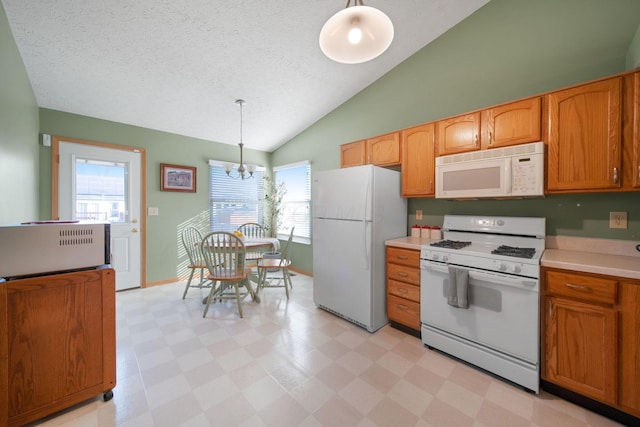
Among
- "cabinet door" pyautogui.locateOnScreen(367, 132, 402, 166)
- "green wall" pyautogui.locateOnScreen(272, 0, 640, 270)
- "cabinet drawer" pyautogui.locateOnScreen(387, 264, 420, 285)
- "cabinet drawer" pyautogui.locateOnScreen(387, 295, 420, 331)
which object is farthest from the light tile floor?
"cabinet door" pyautogui.locateOnScreen(367, 132, 402, 166)

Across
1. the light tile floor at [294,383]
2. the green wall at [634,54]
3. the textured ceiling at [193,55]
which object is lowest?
the light tile floor at [294,383]

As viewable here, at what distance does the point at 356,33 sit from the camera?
1.24 metres

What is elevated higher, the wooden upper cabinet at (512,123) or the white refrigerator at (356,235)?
the wooden upper cabinet at (512,123)

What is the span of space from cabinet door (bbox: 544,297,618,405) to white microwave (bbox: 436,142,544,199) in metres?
0.85

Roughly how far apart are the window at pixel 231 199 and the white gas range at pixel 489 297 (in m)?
3.53

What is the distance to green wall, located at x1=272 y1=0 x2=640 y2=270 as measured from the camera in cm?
192

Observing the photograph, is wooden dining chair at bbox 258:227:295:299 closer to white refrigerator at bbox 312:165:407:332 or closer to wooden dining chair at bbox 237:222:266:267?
white refrigerator at bbox 312:165:407:332

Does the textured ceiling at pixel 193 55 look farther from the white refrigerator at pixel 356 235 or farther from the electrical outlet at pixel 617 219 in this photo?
the electrical outlet at pixel 617 219

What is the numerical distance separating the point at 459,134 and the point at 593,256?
1.36 metres

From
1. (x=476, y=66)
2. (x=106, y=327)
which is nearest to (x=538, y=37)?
(x=476, y=66)

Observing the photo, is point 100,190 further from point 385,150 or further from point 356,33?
point 356,33

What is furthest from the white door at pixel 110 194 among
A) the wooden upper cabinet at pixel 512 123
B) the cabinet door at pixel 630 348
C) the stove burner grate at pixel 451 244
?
the cabinet door at pixel 630 348

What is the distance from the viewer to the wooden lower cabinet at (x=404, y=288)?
238 cm

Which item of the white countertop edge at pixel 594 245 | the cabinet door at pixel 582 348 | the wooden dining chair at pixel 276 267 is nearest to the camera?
the cabinet door at pixel 582 348
